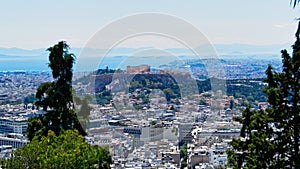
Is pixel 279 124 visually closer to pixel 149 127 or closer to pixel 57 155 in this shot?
pixel 57 155

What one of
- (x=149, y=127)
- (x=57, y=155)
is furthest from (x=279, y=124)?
(x=149, y=127)

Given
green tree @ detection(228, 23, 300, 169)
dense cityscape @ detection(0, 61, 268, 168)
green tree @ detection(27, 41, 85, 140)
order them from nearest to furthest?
green tree @ detection(228, 23, 300, 169)
green tree @ detection(27, 41, 85, 140)
dense cityscape @ detection(0, 61, 268, 168)

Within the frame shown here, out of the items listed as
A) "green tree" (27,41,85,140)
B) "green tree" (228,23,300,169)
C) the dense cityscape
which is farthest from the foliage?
the dense cityscape

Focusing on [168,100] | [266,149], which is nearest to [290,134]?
[266,149]

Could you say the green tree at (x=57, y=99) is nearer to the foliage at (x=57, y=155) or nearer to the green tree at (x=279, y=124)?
the foliage at (x=57, y=155)

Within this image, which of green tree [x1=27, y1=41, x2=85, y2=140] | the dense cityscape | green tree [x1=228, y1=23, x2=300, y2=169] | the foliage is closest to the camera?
green tree [x1=228, y1=23, x2=300, y2=169]

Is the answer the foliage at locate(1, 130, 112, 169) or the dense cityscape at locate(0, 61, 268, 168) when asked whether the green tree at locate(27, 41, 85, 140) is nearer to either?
the foliage at locate(1, 130, 112, 169)

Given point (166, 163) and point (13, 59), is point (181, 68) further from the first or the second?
point (13, 59)
